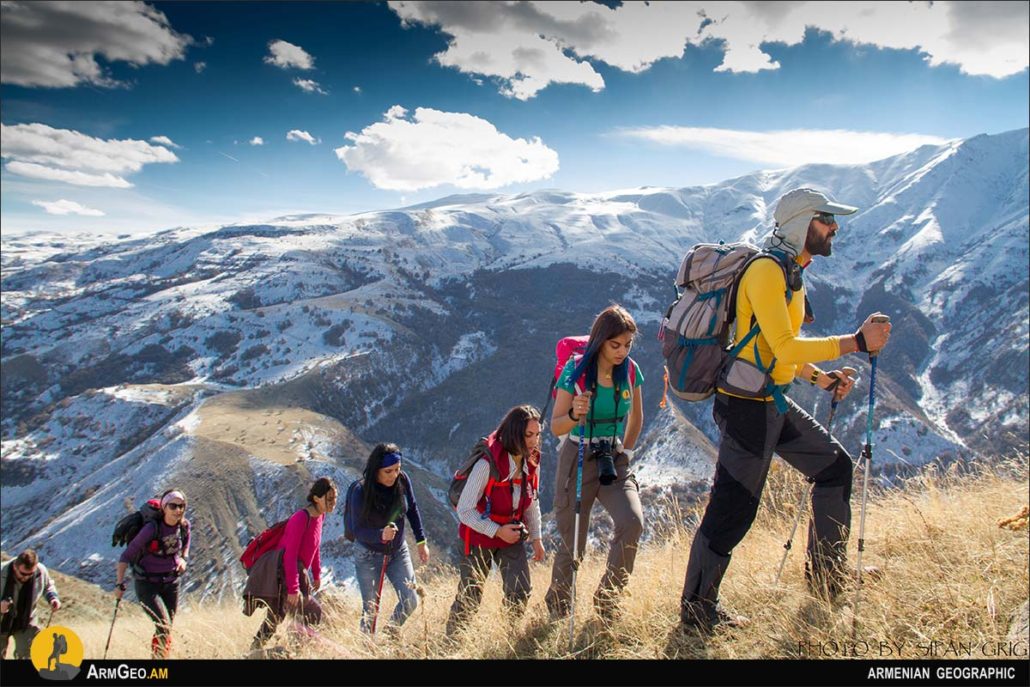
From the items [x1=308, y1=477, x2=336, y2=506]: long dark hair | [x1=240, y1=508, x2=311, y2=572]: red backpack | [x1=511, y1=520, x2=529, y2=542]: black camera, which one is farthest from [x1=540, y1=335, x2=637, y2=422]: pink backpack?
[x1=240, y1=508, x2=311, y2=572]: red backpack

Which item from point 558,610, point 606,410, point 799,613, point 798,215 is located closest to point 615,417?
point 606,410

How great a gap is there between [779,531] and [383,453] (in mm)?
4783

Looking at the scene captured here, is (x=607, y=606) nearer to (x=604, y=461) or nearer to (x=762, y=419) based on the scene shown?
(x=604, y=461)

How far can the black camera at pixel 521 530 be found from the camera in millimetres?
5320

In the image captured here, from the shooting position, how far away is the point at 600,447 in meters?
5.02

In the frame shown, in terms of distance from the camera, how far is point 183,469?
11325cm

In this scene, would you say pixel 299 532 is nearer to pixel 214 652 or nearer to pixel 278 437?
pixel 214 652

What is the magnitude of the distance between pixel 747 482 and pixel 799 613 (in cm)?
98

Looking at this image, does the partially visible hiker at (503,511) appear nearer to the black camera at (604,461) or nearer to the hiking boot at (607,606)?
the black camera at (604,461)

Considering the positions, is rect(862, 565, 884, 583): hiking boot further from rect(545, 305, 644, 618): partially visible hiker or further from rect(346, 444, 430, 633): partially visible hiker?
rect(346, 444, 430, 633): partially visible hiker

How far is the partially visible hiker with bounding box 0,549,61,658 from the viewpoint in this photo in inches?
344

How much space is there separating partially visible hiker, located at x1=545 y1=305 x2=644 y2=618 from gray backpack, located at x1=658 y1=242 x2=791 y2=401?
0.54 meters

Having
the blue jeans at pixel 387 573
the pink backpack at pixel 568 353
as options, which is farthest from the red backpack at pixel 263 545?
the pink backpack at pixel 568 353

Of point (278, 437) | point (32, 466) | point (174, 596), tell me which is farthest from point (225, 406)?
point (174, 596)
